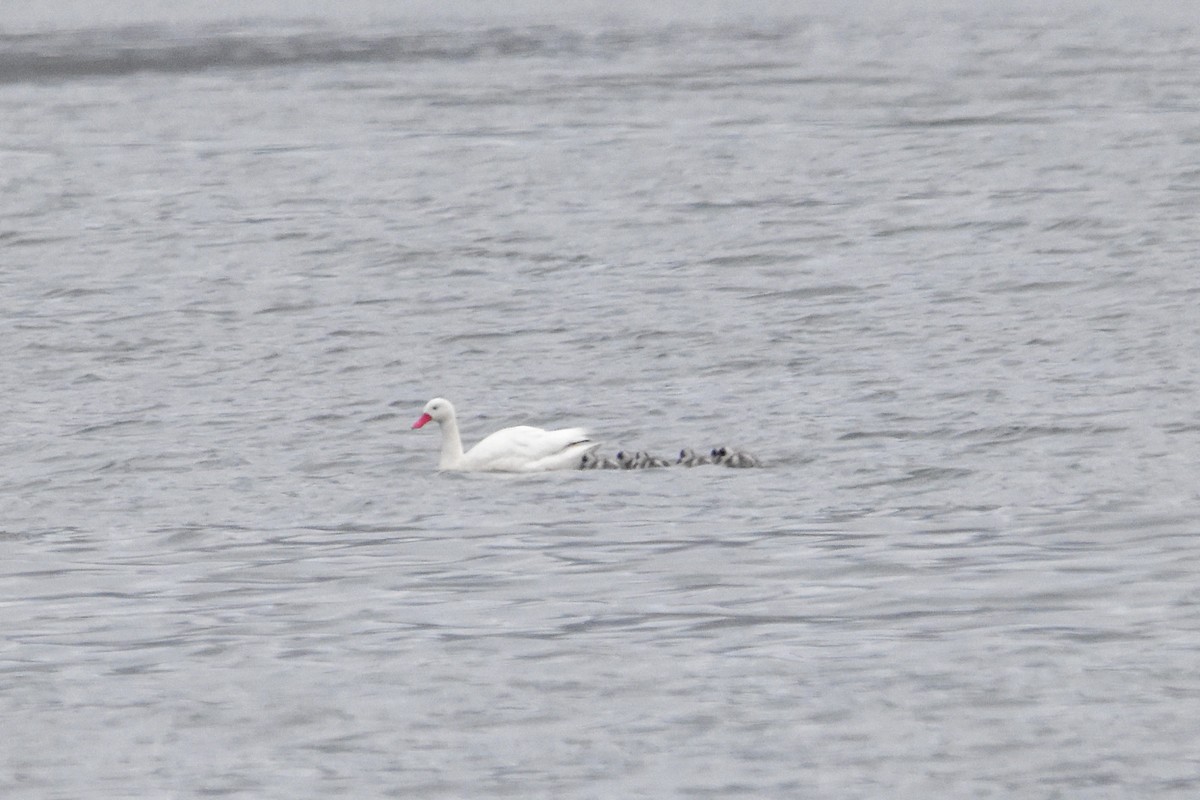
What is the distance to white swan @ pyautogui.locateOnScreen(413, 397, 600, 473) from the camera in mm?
18250

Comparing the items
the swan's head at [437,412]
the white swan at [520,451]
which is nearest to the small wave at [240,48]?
the swan's head at [437,412]

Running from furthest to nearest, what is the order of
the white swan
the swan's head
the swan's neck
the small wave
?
the small wave, the swan's head, the swan's neck, the white swan

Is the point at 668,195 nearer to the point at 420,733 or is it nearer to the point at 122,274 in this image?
the point at 122,274

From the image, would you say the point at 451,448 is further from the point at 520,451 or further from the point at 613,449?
the point at 613,449

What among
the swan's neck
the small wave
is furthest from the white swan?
the small wave

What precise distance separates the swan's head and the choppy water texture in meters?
0.29

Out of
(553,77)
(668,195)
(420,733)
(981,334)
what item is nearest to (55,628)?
(420,733)

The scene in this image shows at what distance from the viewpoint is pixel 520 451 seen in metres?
18.4

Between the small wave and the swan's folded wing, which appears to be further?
the small wave

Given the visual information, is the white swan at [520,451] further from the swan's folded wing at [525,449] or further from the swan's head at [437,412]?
the swan's head at [437,412]

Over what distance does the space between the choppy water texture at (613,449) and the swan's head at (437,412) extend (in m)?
0.29

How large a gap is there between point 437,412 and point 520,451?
116 centimetres

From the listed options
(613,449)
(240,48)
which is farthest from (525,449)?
(240,48)

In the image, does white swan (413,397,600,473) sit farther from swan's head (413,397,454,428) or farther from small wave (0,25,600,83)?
small wave (0,25,600,83)
